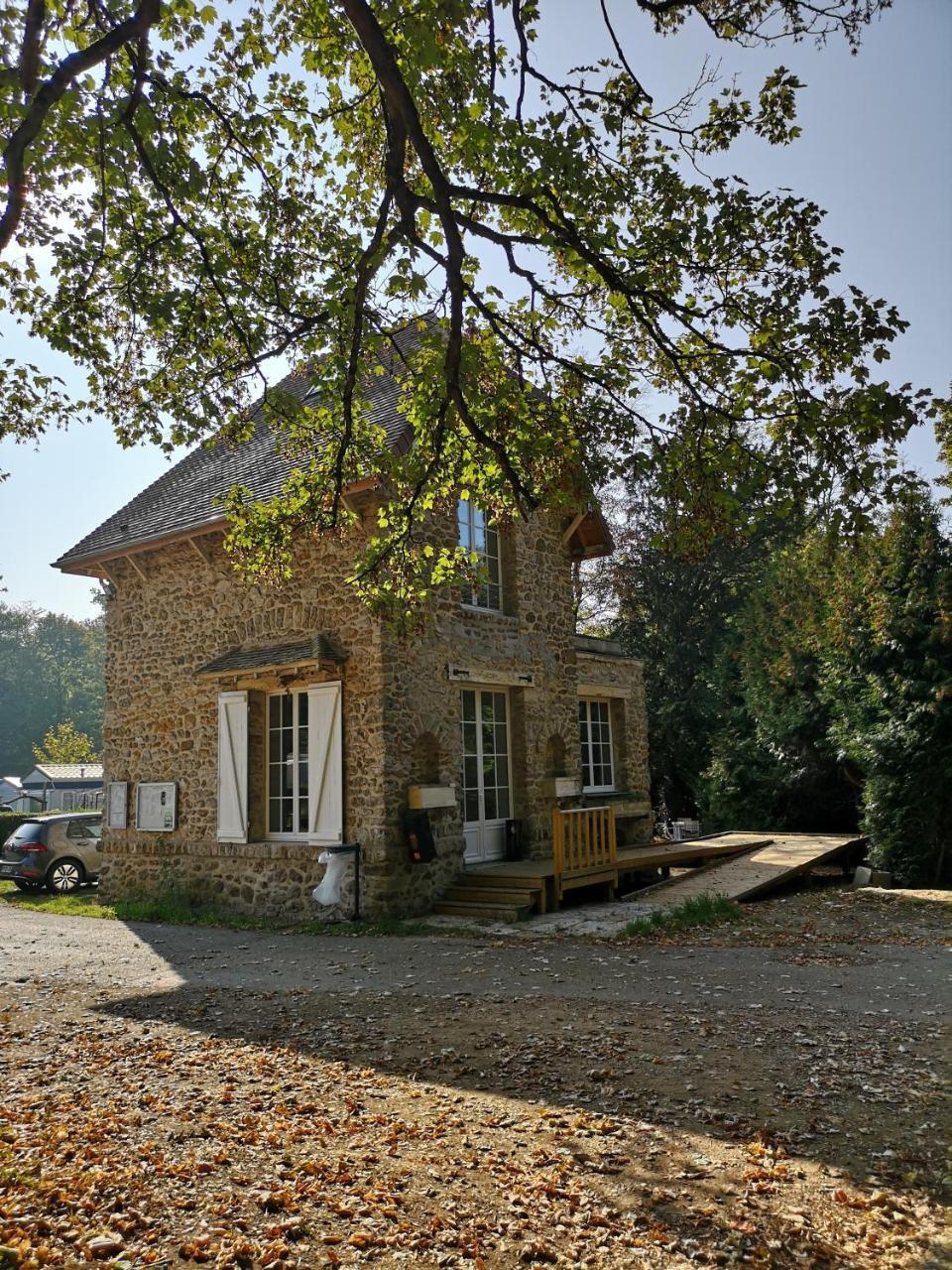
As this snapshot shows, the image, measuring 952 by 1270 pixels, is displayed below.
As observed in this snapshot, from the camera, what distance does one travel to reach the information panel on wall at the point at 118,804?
1307cm

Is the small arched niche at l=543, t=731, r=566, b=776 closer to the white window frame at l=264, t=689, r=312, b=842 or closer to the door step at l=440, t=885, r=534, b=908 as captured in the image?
the door step at l=440, t=885, r=534, b=908

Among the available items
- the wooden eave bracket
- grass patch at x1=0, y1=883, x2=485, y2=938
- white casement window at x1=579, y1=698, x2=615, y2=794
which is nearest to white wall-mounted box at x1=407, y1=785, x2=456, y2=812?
grass patch at x1=0, y1=883, x2=485, y2=938

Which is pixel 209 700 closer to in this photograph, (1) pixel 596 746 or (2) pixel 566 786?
(2) pixel 566 786

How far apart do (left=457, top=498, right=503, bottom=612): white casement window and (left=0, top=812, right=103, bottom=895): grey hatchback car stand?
843 cm

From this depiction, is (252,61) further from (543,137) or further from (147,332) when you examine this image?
(543,137)

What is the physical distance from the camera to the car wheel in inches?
620

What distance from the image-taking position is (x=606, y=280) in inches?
230

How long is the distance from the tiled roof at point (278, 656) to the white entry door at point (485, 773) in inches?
85.0

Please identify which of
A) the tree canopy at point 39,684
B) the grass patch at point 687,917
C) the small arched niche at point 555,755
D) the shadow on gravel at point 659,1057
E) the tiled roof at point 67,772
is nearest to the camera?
the shadow on gravel at point 659,1057

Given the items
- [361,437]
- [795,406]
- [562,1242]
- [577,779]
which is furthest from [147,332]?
[577,779]

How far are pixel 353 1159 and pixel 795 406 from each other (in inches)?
192

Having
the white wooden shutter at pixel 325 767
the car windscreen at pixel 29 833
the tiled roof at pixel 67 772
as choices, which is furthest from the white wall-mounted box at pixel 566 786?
the tiled roof at pixel 67 772

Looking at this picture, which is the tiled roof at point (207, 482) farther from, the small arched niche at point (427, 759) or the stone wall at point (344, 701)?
the small arched niche at point (427, 759)

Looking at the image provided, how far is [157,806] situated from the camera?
12602mm
